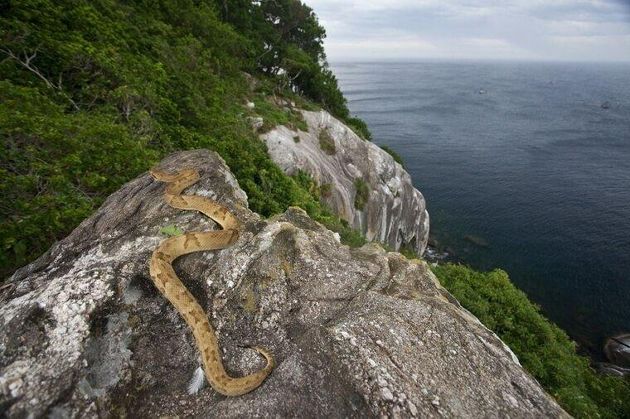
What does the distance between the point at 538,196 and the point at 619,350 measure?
34.3 meters

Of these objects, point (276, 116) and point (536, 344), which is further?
point (276, 116)

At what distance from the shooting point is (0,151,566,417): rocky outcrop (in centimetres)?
514

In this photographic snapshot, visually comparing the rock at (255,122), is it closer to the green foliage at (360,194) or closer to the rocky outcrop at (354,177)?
the rocky outcrop at (354,177)

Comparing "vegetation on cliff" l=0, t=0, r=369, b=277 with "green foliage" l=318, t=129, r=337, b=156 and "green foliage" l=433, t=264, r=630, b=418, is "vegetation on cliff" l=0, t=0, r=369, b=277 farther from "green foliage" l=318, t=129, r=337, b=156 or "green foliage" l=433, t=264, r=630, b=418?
"green foliage" l=433, t=264, r=630, b=418

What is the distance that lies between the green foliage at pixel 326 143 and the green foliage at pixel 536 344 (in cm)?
1767

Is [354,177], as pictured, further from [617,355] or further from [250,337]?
[250,337]

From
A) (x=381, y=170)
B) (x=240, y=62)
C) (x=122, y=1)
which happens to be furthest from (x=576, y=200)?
(x=122, y=1)

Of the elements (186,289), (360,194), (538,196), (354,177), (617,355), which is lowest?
(617,355)

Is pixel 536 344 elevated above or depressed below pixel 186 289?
below

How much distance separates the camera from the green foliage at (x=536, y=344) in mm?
19484

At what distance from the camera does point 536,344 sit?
21.8 m

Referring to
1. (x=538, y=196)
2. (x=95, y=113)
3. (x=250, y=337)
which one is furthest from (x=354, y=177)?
(x=538, y=196)

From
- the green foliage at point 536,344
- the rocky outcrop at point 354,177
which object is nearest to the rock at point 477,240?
the rocky outcrop at point 354,177

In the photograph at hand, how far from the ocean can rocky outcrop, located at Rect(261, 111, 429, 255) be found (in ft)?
37.9
